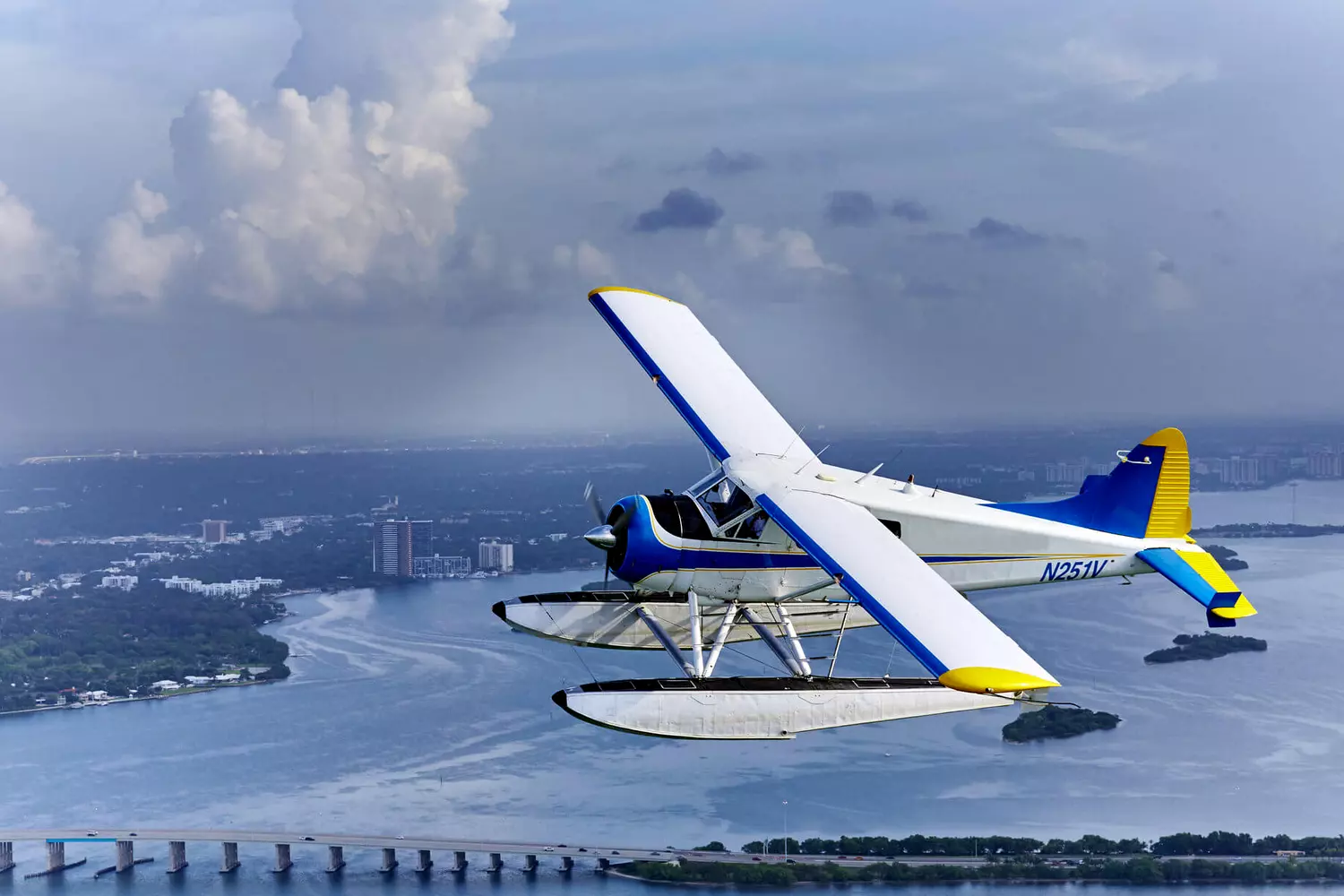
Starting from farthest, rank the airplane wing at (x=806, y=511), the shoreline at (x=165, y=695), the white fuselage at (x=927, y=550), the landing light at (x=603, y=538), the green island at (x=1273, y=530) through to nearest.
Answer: the green island at (x=1273, y=530), the shoreline at (x=165, y=695), the white fuselage at (x=927, y=550), the landing light at (x=603, y=538), the airplane wing at (x=806, y=511)

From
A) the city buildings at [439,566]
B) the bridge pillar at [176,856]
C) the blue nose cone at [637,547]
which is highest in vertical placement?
the blue nose cone at [637,547]

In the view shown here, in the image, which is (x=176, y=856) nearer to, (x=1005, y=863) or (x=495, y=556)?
(x=1005, y=863)

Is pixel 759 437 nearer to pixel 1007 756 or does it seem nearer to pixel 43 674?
pixel 1007 756

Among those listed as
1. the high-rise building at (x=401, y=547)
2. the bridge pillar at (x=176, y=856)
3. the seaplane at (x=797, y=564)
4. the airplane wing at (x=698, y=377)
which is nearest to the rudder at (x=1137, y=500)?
the seaplane at (x=797, y=564)

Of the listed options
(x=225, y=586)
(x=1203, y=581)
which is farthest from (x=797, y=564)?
(x=225, y=586)

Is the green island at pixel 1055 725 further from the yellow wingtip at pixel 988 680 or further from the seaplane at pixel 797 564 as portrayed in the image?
the yellow wingtip at pixel 988 680
